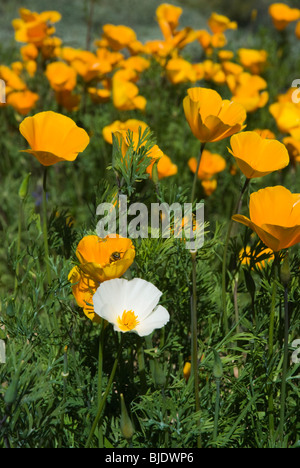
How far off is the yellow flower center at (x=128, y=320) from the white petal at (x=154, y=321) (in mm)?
10

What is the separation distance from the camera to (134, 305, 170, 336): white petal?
30.6 inches

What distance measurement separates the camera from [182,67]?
92.4 inches

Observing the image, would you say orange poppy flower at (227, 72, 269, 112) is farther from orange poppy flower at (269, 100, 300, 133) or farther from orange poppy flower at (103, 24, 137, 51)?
orange poppy flower at (103, 24, 137, 51)

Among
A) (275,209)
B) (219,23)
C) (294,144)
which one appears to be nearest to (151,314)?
(275,209)

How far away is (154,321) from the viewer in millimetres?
799

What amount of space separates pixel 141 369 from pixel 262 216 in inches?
12.7

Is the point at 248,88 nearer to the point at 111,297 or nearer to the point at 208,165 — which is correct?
the point at 208,165

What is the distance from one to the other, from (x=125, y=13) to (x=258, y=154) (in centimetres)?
463

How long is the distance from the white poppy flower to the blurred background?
3.76 m

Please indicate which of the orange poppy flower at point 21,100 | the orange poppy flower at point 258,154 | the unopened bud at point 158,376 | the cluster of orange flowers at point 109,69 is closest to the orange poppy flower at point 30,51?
the cluster of orange flowers at point 109,69

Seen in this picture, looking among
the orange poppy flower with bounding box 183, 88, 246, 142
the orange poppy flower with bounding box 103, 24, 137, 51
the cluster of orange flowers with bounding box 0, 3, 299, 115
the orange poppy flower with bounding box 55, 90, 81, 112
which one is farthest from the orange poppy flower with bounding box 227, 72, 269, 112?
the orange poppy flower with bounding box 183, 88, 246, 142

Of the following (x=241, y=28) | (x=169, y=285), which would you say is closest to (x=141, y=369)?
(x=169, y=285)

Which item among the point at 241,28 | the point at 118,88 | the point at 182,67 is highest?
the point at 241,28

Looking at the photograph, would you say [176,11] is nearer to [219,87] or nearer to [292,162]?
[219,87]
